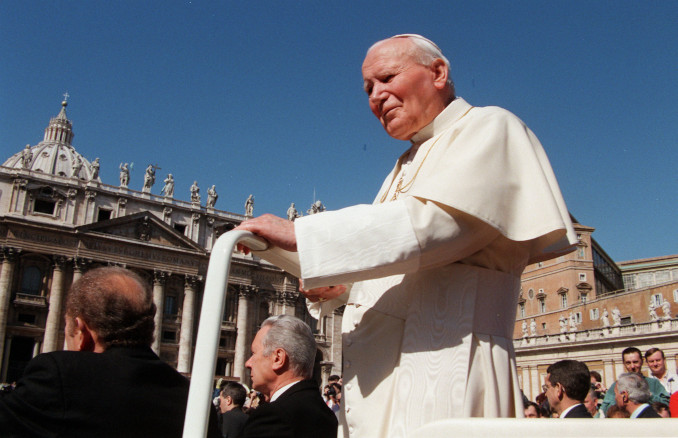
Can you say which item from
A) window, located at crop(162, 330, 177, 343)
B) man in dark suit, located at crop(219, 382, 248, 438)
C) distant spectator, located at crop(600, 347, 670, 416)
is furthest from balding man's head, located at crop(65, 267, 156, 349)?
window, located at crop(162, 330, 177, 343)

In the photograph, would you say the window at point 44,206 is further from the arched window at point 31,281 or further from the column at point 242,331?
the column at point 242,331

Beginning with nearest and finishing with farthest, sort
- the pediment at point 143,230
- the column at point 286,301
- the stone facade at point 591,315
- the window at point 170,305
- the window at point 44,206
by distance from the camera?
the stone facade at point 591,315 → the window at point 44,206 → the pediment at point 143,230 → the window at point 170,305 → the column at point 286,301

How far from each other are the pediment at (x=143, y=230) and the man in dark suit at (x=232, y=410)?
30.1m

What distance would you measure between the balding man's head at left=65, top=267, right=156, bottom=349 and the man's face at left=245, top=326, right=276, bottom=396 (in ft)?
2.68

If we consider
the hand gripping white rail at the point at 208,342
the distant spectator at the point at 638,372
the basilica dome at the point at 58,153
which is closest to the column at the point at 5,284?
the basilica dome at the point at 58,153

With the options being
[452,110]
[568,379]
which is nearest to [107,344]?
[452,110]

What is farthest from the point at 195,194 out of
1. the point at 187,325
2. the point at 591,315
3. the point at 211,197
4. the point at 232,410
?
the point at 232,410

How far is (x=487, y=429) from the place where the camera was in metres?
0.96

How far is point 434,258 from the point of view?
151cm

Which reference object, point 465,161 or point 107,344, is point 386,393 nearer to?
point 465,161

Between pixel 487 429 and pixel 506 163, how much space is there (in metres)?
0.86

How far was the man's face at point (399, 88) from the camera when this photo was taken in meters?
1.86

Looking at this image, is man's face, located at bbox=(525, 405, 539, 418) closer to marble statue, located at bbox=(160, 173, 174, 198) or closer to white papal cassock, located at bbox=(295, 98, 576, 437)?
white papal cassock, located at bbox=(295, 98, 576, 437)

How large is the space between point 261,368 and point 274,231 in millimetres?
1651
